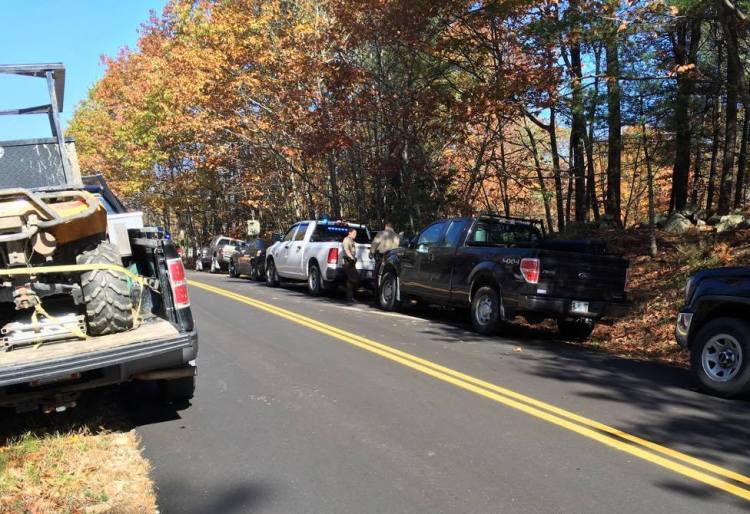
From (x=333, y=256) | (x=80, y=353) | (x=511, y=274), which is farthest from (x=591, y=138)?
(x=80, y=353)

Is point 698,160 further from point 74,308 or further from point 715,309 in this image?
point 74,308

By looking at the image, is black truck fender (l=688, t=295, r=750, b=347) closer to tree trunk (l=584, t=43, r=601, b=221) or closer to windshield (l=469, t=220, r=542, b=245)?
windshield (l=469, t=220, r=542, b=245)

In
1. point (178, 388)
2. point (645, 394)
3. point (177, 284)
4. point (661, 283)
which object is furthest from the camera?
point (661, 283)

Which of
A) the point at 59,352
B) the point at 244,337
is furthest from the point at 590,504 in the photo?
the point at 244,337

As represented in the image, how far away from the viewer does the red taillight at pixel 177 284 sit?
520cm

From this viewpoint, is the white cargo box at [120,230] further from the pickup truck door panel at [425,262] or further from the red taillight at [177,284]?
the pickup truck door panel at [425,262]

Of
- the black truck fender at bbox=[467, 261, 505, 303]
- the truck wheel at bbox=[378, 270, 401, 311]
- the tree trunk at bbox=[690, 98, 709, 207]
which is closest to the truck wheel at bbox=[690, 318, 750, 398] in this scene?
the black truck fender at bbox=[467, 261, 505, 303]

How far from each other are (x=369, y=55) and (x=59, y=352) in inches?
675

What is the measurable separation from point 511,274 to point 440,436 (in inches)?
188

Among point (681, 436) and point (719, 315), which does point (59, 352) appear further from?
point (719, 315)

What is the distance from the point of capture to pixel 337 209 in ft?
75.5

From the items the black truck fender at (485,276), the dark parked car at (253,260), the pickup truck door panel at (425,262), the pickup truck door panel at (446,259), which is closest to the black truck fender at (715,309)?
the black truck fender at (485,276)

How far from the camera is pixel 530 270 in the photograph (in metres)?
9.02

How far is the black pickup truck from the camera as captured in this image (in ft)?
29.6
